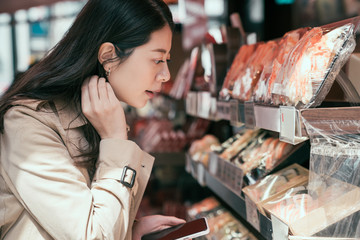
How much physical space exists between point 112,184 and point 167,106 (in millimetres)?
3783

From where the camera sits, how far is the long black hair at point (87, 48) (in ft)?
4.13

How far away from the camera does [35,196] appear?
1079 mm

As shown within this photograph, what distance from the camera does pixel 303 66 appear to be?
122 cm

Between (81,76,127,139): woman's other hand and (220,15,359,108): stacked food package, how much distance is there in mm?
496

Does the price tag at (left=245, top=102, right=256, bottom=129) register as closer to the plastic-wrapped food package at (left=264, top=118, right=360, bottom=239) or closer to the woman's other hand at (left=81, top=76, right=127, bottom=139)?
the plastic-wrapped food package at (left=264, top=118, right=360, bottom=239)

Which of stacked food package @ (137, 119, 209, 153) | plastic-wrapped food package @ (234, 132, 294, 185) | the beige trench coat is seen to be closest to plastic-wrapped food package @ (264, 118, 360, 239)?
plastic-wrapped food package @ (234, 132, 294, 185)

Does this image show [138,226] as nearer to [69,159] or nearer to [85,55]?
[69,159]

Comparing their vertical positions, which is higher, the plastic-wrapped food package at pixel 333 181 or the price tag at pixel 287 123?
the price tag at pixel 287 123

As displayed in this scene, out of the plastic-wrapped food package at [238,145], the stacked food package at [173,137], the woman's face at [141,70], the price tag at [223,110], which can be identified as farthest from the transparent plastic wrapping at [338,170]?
the stacked food package at [173,137]

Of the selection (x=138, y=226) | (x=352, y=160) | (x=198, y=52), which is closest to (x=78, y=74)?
(x=138, y=226)

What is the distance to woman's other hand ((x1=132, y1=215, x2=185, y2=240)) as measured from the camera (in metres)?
1.55

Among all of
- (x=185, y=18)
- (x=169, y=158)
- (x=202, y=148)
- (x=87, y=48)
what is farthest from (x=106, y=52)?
(x=185, y=18)

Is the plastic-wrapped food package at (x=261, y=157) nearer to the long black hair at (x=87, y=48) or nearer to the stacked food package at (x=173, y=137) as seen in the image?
the long black hair at (x=87, y=48)

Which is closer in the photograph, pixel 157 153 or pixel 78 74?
pixel 78 74
